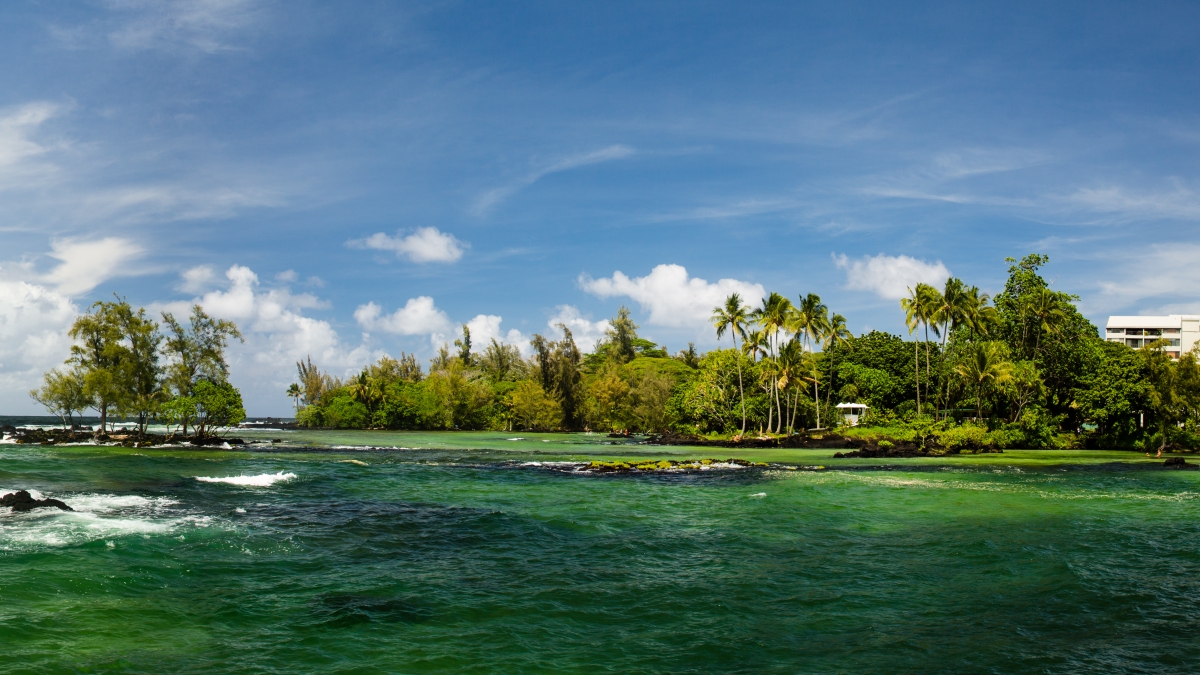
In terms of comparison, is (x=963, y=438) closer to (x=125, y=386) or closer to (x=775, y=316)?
(x=775, y=316)

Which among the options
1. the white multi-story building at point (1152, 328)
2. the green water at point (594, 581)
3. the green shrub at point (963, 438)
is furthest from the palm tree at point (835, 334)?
the white multi-story building at point (1152, 328)

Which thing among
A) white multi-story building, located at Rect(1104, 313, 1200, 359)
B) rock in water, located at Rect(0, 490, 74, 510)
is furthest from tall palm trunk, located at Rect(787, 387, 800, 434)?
white multi-story building, located at Rect(1104, 313, 1200, 359)

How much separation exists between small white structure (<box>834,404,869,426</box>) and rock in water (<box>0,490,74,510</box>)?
6598 centimetres

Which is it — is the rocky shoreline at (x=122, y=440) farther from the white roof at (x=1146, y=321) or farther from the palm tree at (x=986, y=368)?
the white roof at (x=1146, y=321)

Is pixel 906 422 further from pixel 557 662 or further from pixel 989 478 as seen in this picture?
pixel 557 662

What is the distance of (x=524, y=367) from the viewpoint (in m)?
125

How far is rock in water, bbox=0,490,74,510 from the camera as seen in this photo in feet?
71.1

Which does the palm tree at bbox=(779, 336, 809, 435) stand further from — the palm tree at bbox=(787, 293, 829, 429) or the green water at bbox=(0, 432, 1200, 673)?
the green water at bbox=(0, 432, 1200, 673)

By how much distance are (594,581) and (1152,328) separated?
156683mm

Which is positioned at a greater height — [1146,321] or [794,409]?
[1146,321]

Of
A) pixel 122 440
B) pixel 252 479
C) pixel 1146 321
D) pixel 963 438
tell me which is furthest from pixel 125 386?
pixel 1146 321

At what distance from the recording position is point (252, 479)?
1252 inches

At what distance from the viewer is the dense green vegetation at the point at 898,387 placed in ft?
187

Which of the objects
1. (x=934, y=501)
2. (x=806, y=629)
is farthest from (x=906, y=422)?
(x=806, y=629)
